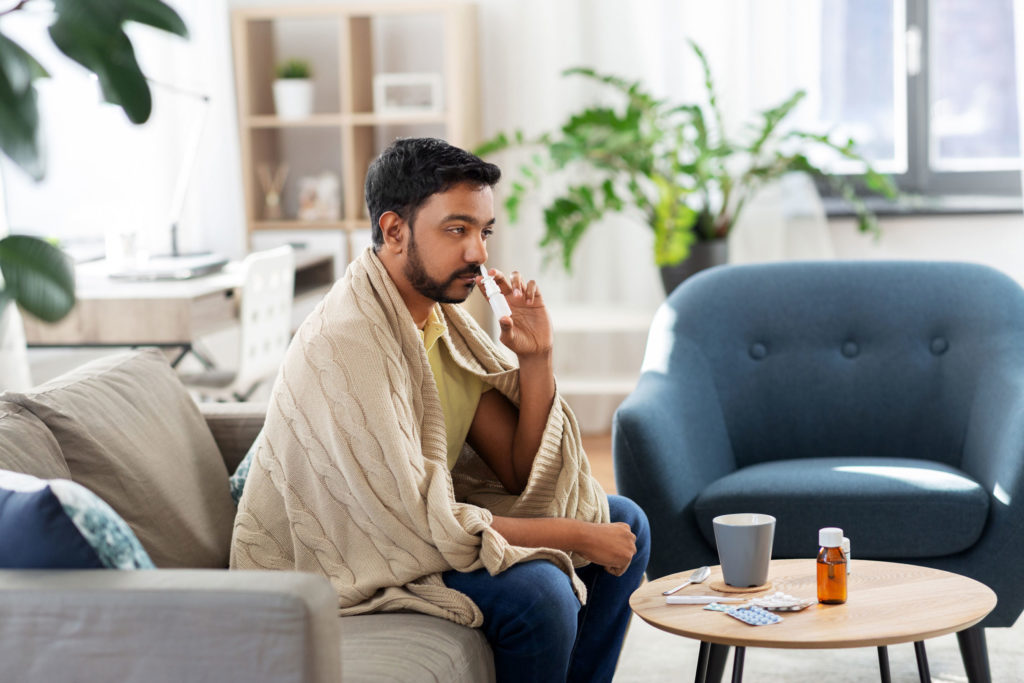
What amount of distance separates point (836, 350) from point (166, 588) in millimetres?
1902

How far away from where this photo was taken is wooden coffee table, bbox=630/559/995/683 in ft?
5.40

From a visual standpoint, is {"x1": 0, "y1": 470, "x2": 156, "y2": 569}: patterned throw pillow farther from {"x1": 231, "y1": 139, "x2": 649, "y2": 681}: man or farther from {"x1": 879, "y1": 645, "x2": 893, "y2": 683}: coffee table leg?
{"x1": 879, "y1": 645, "x2": 893, "y2": 683}: coffee table leg

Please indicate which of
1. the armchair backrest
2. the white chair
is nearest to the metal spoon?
the armchair backrest

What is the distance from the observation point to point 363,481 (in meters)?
1.78

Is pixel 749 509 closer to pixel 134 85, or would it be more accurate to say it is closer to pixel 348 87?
pixel 134 85

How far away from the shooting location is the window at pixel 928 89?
4629mm

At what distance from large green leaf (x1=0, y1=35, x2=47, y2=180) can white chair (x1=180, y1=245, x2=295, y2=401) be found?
2411 millimetres

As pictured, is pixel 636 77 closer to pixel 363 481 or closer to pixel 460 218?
pixel 460 218

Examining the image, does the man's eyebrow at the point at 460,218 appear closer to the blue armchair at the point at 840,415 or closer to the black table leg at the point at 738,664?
the blue armchair at the point at 840,415

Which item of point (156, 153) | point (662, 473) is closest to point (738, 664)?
point (662, 473)

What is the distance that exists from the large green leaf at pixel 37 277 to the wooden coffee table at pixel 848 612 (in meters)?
0.96

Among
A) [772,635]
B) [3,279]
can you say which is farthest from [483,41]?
[3,279]

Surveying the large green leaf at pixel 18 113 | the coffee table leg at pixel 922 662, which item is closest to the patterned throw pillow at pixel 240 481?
the large green leaf at pixel 18 113

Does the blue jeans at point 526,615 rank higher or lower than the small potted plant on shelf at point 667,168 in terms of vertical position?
lower
